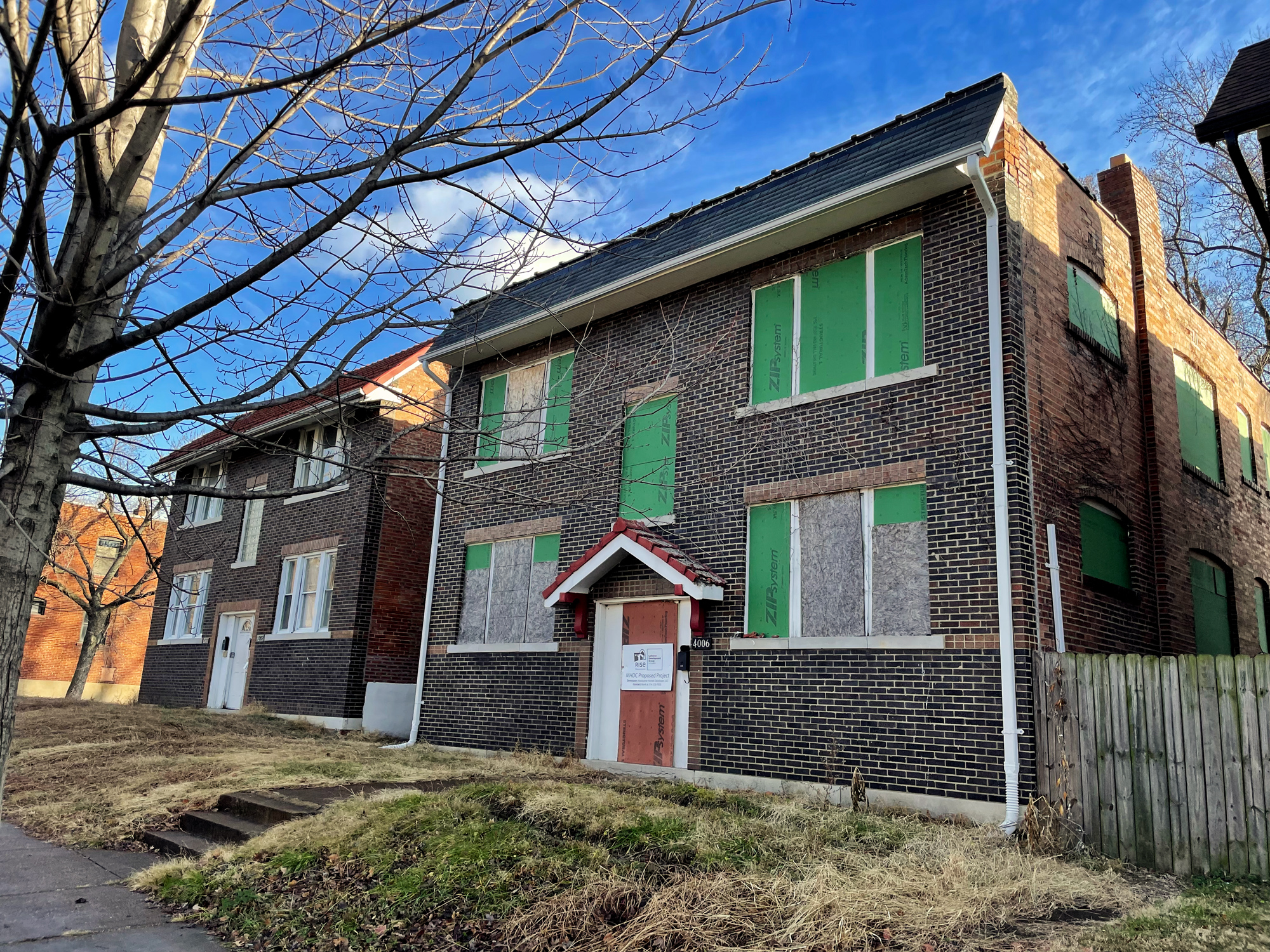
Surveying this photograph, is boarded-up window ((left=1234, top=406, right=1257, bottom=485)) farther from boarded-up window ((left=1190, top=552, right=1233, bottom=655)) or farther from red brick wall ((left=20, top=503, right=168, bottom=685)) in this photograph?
red brick wall ((left=20, top=503, right=168, bottom=685))

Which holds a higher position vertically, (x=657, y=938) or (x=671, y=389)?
(x=671, y=389)

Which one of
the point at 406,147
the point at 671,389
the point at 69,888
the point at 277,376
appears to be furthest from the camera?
the point at 671,389

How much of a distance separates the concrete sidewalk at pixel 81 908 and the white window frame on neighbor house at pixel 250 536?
14.1 m

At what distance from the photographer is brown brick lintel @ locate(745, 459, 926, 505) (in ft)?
34.1

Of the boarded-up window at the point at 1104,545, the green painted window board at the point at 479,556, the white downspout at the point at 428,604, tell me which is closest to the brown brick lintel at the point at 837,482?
the boarded-up window at the point at 1104,545

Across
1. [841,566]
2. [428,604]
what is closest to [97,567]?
[428,604]

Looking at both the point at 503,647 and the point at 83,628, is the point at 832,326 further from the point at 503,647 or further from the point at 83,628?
the point at 83,628

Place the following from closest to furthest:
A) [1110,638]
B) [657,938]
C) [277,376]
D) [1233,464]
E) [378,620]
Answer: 1. [277,376]
2. [657,938]
3. [1110,638]
4. [1233,464]
5. [378,620]

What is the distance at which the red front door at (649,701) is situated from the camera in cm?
1223

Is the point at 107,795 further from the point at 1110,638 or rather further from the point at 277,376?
the point at 1110,638

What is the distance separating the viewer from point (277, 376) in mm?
4594

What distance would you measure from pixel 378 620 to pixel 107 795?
8857mm

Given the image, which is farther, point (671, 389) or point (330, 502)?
point (330, 502)

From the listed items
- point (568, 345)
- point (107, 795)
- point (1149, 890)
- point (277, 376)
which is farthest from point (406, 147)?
point (568, 345)
